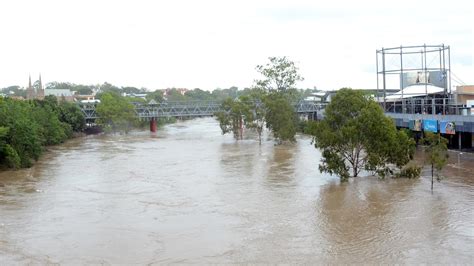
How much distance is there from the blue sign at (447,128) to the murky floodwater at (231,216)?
3958 mm

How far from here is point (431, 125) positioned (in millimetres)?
44000

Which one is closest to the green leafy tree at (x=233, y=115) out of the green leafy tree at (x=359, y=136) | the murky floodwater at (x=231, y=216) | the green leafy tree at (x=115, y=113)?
the green leafy tree at (x=115, y=113)

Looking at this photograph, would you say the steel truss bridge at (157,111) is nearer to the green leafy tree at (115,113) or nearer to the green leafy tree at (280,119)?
the green leafy tree at (115,113)

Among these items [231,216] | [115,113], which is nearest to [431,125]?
[231,216]

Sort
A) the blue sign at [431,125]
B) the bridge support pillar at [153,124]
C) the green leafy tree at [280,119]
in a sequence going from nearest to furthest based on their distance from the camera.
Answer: the blue sign at [431,125] < the green leafy tree at [280,119] < the bridge support pillar at [153,124]

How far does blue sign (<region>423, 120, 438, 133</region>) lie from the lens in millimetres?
43562

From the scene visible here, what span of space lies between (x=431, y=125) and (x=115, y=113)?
50.2 metres

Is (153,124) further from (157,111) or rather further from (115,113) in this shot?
(115,113)

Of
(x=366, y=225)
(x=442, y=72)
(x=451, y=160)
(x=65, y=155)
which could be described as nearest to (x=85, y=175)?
(x=65, y=155)

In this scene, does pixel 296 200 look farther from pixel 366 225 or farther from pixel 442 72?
pixel 442 72

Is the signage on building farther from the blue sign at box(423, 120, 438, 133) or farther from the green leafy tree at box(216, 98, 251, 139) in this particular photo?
the green leafy tree at box(216, 98, 251, 139)

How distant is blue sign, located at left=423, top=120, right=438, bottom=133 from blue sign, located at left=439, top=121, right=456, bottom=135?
730mm

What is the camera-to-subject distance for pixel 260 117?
60.5 meters

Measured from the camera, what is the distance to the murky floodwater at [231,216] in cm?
1755
